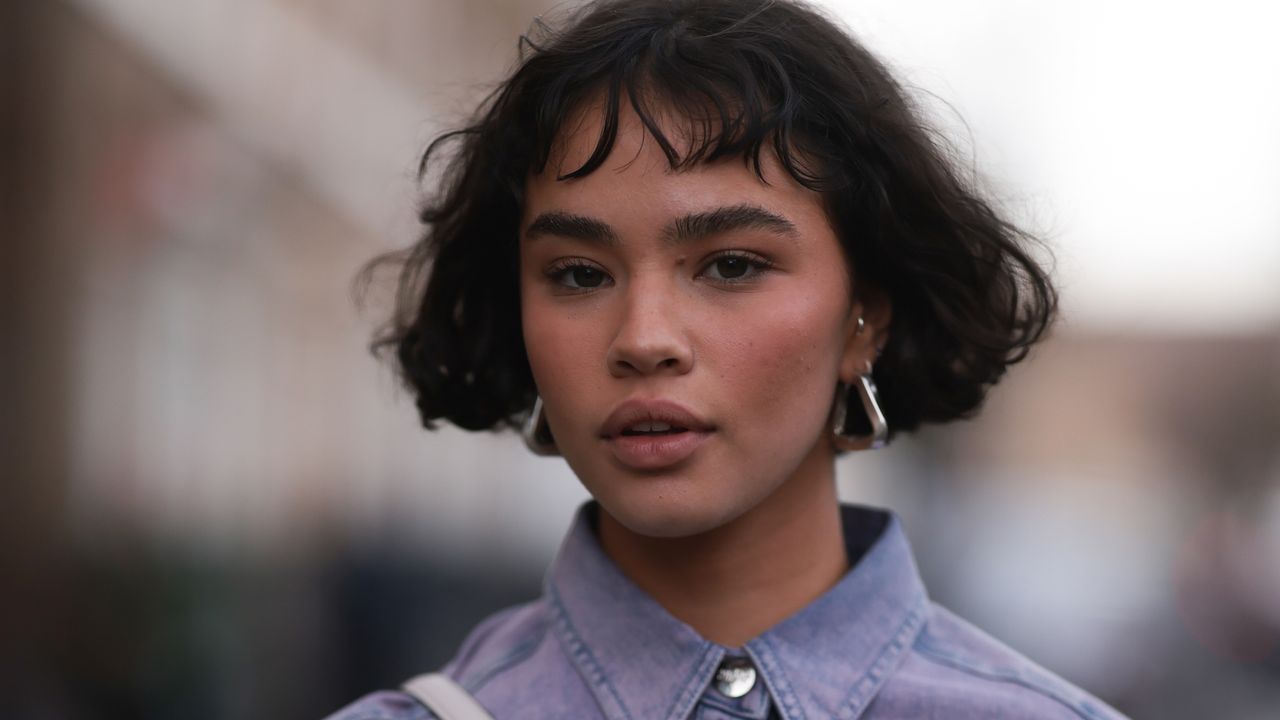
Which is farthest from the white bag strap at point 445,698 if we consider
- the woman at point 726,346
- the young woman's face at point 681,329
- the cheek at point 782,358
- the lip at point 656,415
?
the cheek at point 782,358

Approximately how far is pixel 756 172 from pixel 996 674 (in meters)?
0.93

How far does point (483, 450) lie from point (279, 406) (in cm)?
149

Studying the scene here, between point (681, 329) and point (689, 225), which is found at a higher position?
point (689, 225)

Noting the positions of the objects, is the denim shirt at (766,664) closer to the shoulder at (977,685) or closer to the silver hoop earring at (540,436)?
the shoulder at (977,685)

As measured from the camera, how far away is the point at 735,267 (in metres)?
2.36

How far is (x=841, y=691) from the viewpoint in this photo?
8.04 feet

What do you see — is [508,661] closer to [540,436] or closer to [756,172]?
[540,436]

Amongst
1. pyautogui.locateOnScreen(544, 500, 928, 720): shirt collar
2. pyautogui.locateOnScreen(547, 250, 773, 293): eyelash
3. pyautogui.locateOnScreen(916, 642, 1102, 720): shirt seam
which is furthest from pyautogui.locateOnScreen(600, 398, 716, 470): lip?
pyautogui.locateOnScreen(916, 642, 1102, 720): shirt seam

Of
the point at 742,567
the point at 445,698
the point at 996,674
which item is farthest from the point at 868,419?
the point at 445,698

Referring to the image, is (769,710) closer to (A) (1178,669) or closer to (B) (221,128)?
(A) (1178,669)

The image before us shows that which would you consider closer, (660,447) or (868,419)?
(660,447)

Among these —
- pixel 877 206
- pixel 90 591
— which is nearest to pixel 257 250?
pixel 90 591

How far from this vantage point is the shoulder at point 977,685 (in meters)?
2.46

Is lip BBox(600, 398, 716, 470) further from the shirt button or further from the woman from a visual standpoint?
the shirt button
